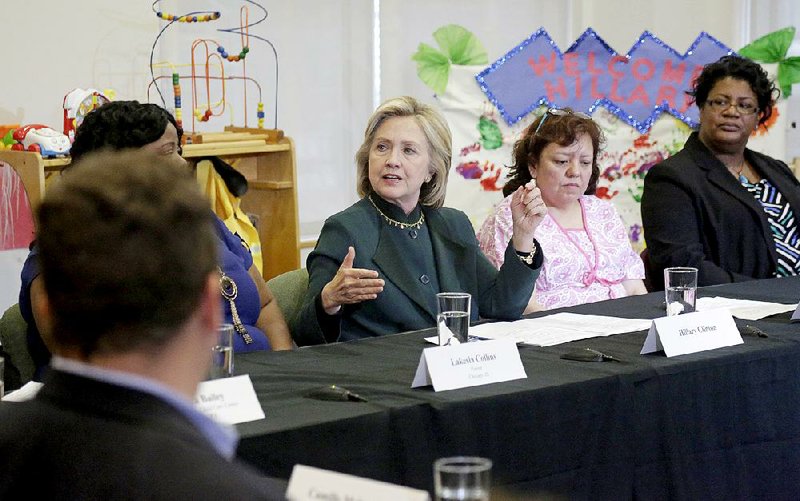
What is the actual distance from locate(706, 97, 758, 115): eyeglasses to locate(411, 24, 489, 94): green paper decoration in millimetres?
1460

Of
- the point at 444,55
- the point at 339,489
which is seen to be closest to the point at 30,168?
the point at 444,55

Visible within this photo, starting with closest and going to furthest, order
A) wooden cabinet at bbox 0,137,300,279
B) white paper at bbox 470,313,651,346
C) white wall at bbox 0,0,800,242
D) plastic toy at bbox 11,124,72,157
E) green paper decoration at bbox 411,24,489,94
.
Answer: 1. white paper at bbox 470,313,651,346
2. plastic toy at bbox 11,124,72,157
3. white wall at bbox 0,0,800,242
4. wooden cabinet at bbox 0,137,300,279
5. green paper decoration at bbox 411,24,489,94

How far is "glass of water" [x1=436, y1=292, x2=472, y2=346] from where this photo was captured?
2107 mm

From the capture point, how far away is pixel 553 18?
6.16 m

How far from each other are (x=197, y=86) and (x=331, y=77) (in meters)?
0.74

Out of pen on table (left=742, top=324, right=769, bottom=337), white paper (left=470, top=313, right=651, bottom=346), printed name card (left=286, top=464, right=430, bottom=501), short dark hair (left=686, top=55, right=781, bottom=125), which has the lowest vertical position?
white paper (left=470, top=313, right=651, bottom=346)

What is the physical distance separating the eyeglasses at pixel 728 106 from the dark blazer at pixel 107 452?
3308mm

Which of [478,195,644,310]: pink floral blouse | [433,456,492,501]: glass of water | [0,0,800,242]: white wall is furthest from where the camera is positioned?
[0,0,800,242]: white wall

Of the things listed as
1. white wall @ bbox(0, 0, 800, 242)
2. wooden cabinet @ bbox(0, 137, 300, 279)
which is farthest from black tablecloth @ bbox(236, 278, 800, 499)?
white wall @ bbox(0, 0, 800, 242)

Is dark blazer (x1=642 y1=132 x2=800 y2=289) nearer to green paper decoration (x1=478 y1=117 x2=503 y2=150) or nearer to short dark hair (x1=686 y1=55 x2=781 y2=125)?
short dark hair (x1=686 y1=55 x2=781 y2=125)

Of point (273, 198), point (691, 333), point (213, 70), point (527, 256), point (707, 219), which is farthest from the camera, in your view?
point (213, 70)

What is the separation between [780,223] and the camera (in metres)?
3.81

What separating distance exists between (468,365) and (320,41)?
3.57 meters

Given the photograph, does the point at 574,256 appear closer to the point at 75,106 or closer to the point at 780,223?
the point at 780,223
